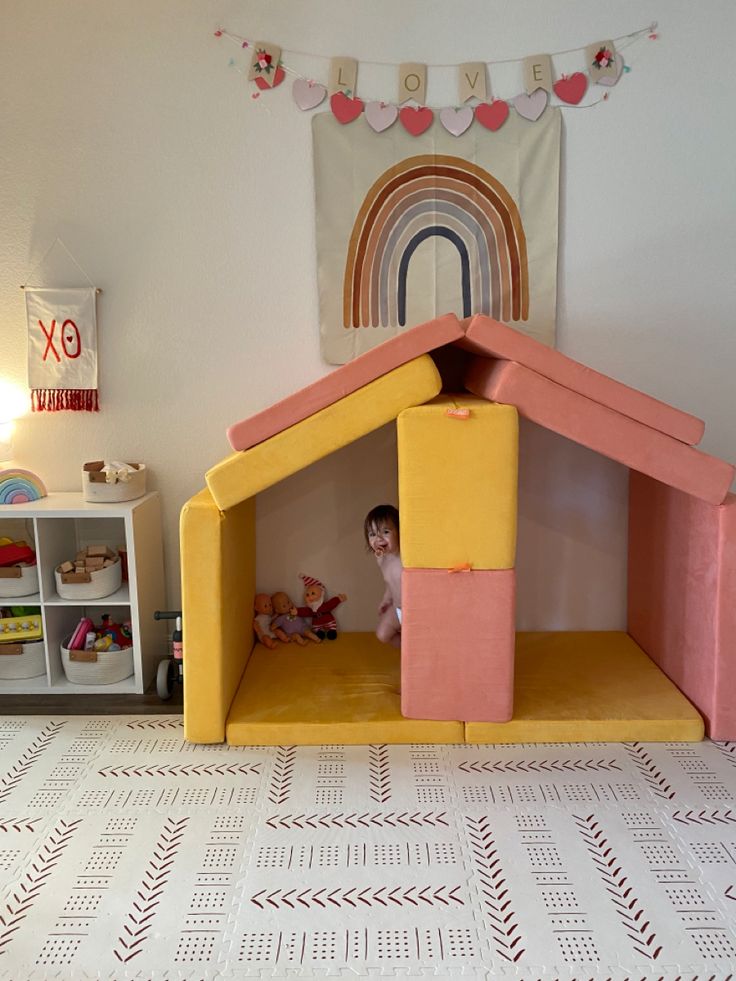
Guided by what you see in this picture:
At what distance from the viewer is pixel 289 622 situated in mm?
3523

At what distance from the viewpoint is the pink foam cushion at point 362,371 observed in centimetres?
258

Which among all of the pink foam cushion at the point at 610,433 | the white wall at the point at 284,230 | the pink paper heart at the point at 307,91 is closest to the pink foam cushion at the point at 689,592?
the pink foam cushion at the point at 610,433

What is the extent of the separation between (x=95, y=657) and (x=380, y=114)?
2.37 m

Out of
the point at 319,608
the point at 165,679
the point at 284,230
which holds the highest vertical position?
the point at 284,230

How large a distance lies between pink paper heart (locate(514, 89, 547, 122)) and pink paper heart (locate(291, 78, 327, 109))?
0.76 metres

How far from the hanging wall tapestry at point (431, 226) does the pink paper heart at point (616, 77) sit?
0.70 feet

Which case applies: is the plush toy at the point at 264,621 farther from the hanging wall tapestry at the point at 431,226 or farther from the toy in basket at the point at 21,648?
the hanging wall tapestry at the point at 431,226

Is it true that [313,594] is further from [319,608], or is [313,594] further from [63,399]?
[63,399]

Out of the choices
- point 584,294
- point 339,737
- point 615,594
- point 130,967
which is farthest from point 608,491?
point 130,967

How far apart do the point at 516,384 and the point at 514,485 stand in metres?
0.32

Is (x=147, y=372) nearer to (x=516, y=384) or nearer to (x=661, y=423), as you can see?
(x=516, y=384)

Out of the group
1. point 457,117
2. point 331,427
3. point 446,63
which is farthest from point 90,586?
point 446,63

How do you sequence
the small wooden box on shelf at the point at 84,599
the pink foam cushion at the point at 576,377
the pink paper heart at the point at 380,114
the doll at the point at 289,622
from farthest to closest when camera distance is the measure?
the doll at the point at 289,622
the pink paper heart at the point at 380,114
the small wooden box on shelf at the point at 84,599
the pink foam cushion at the point at 576,377

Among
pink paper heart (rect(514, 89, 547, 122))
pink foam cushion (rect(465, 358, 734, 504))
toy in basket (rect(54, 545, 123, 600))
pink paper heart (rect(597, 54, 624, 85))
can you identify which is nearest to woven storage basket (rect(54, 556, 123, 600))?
toy in basket (rect(54, 545, 123, 600))
